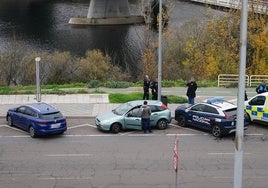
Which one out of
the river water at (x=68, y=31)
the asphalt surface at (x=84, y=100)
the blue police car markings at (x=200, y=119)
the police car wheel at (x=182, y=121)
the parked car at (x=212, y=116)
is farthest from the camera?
the river water at (x=68, y=31)

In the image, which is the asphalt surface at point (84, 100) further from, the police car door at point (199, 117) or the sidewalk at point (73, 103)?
the police car door at point (199, 117)

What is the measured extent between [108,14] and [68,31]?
958 cm

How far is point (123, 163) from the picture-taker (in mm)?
17984

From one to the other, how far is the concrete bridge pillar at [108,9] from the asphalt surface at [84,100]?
4683cm

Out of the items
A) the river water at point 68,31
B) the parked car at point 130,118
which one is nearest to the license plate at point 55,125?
the parked car at point 130,118

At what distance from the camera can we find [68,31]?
6975 centimetres

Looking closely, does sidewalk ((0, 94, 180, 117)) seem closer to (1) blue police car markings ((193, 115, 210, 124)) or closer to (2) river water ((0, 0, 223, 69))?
(1) blue police car markings ((193, 115, 210, 124))

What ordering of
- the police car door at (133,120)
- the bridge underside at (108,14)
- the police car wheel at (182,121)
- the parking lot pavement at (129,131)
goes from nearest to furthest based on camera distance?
the parking lot pavement at (129,131)
the police car door at (133,120)
the police car wheel at (182,121)
the bridge underside at (108,14)

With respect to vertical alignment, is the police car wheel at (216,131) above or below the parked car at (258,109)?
below

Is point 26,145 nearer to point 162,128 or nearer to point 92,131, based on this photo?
point 92,131

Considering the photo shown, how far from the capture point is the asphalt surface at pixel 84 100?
84.8 ft

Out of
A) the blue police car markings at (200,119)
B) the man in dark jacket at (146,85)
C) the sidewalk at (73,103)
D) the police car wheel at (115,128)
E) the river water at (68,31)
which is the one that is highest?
the river water at (68,31)

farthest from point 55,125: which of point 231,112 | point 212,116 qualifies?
point 231,112

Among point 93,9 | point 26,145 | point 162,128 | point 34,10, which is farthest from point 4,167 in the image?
point 34,10
